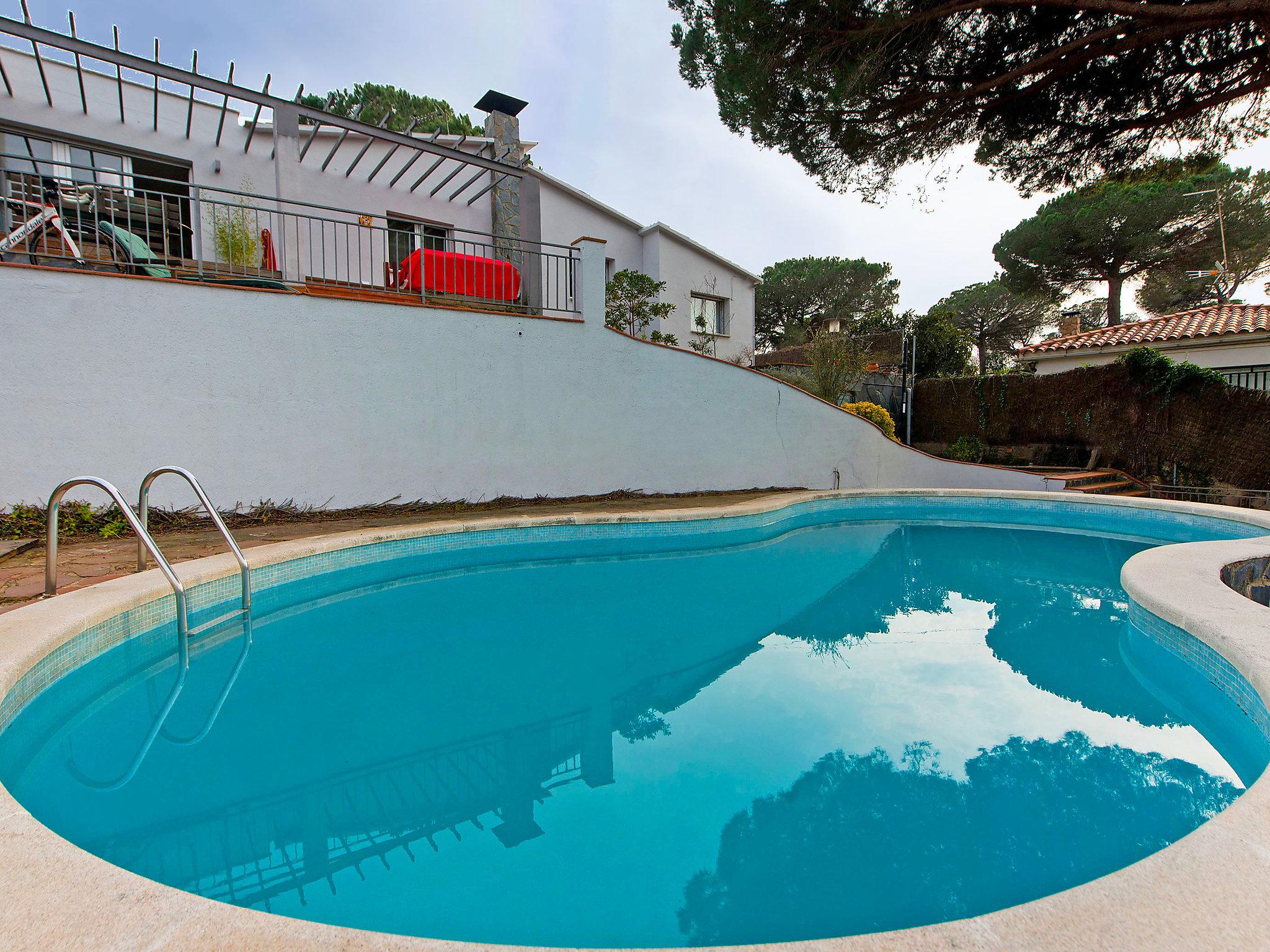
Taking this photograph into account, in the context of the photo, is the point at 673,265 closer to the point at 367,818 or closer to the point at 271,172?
the point at 271,172

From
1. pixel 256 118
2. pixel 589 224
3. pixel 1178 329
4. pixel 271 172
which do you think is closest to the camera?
pixel 256 118

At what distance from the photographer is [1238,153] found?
782cm

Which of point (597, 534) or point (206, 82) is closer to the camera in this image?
point (206, 82)

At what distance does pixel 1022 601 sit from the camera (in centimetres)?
545

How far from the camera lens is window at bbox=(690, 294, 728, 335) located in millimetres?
16531

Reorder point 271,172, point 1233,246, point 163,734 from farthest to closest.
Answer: point 1233,246, point 271,172, point 163,734

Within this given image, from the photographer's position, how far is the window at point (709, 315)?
54.2 ft

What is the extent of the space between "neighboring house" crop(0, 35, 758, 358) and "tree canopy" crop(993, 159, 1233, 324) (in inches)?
730

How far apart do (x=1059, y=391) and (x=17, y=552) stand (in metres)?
16.5

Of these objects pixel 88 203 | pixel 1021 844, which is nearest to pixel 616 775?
pixel 1021 844

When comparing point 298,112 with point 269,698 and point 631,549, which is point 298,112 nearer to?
point 631,549

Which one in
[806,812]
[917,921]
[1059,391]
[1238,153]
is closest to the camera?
[917,921]

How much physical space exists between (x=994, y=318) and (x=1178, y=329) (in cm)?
1893

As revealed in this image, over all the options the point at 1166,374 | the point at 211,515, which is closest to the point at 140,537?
the point at 211,515
